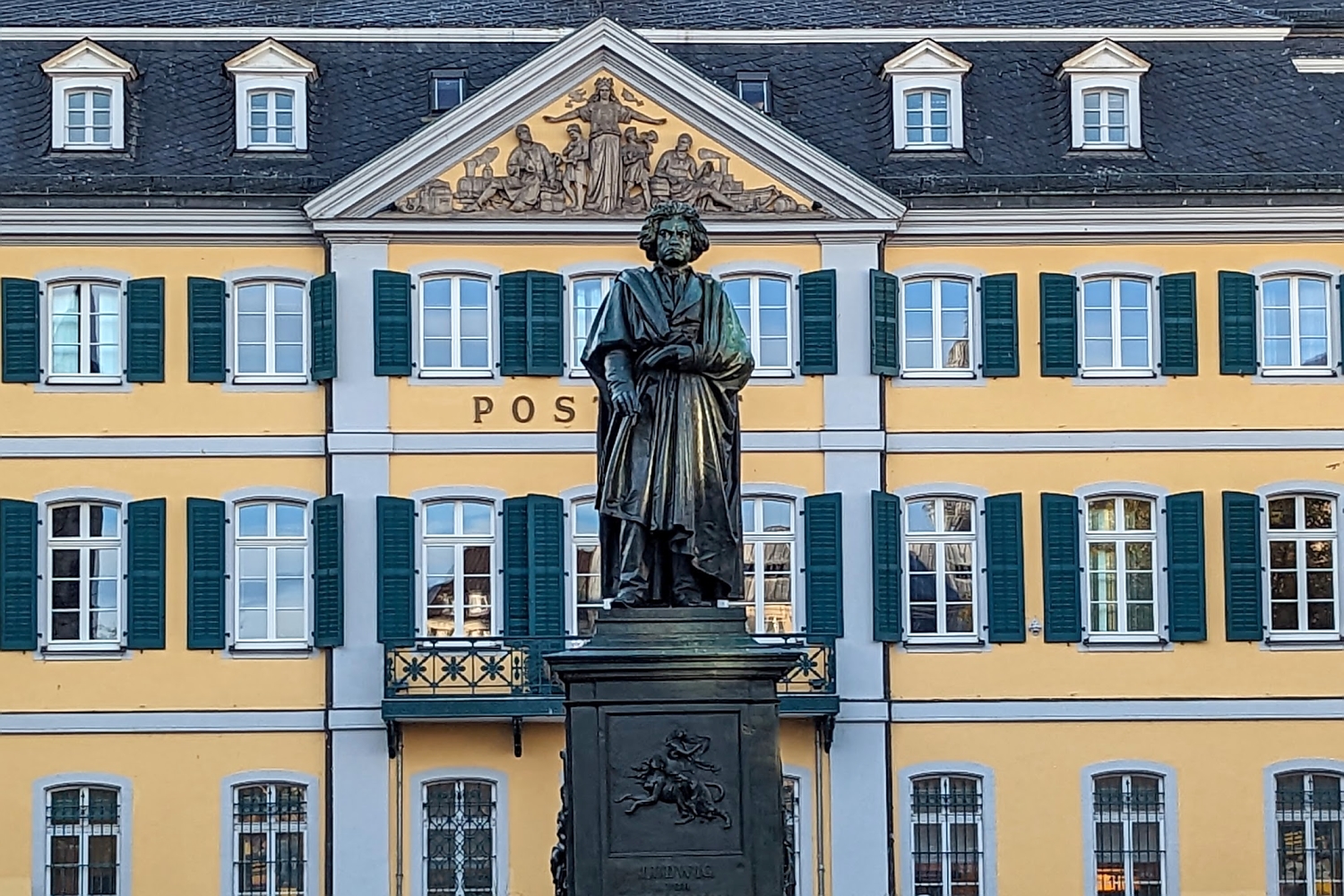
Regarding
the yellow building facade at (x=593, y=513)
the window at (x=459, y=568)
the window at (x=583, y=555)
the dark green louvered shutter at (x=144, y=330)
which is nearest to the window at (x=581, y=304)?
the yellow building facade at (x=593, y=513)

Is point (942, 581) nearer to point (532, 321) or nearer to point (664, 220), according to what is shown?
point (532, 321)

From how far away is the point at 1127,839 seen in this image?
105 feet

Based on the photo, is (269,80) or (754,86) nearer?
(269,80)

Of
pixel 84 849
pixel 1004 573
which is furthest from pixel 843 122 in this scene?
pixel 84 849

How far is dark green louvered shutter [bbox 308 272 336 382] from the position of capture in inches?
1249

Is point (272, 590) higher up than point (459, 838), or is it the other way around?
point (272, 590)

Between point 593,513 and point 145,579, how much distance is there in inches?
206

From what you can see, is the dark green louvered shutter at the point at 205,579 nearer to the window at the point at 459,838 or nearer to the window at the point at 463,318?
the window at the point at 459,838

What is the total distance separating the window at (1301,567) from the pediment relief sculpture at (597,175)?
694 centimetres

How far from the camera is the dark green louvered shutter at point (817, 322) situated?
3198 centimetres

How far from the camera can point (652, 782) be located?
42.4 ft

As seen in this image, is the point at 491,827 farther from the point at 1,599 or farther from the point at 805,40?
the point at 805,40

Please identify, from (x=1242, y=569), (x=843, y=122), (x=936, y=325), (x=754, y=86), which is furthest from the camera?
(x=754, y=86)

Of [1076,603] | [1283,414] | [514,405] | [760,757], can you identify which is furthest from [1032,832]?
[760,757]
